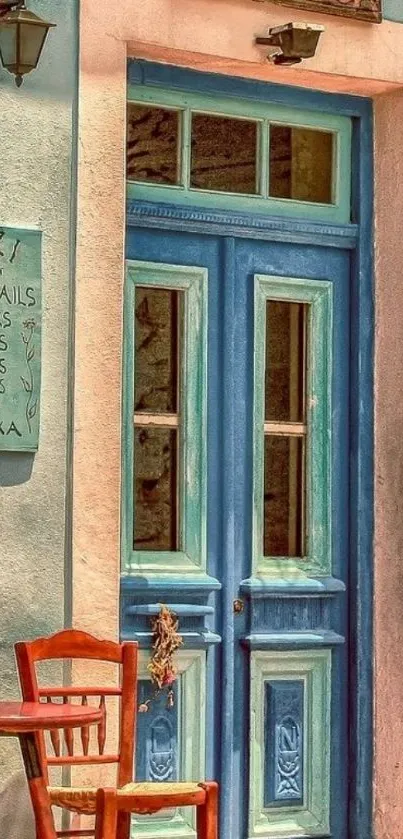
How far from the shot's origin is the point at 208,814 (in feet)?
22.2

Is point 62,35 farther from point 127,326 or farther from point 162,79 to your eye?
point 127,326

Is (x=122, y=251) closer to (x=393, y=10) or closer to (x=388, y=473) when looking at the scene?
(x=388, y=473)

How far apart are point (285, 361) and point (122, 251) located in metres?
1.01

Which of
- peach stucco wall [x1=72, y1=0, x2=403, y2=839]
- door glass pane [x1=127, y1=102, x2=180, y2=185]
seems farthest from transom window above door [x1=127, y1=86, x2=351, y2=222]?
peach stucco wall [x1=72, y1=0, x2=403, y2=839]

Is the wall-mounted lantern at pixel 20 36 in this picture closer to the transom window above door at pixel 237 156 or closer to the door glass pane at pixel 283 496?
the transom window above door at pixel 237 156

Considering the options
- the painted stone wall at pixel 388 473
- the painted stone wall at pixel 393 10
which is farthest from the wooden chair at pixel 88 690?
the painted stone wall at pixel 393 10

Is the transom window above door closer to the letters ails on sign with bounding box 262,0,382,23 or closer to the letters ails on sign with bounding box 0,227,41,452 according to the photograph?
the letters ails on sign with bounding box 262,0,382,23


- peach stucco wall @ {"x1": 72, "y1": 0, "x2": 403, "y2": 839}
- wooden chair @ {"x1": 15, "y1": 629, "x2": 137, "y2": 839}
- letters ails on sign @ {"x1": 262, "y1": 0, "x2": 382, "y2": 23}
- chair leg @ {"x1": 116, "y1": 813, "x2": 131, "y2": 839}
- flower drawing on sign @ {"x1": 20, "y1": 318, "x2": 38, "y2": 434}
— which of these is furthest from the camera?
letters ails on sign @ {"x1": 262, "y1": 0, "x2": 382, "y2": 23}

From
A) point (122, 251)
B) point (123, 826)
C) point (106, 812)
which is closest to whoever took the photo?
point (106, 812)

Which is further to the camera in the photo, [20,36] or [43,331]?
[43,331]

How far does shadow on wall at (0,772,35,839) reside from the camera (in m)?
7.43

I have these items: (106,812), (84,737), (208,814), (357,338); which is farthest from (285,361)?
(106,812)

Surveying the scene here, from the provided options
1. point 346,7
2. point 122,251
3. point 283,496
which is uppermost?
point 346,7

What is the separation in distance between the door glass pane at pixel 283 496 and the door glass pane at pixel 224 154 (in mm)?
1018
